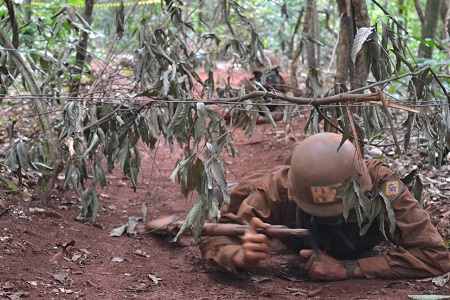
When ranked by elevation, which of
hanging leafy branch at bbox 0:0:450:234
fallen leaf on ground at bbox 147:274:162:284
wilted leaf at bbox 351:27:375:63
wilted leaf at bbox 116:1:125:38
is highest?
wilted leaf at bbox 351:27:375:63

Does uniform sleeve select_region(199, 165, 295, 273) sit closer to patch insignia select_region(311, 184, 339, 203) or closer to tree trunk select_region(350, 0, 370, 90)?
patch insignia select_region(311, 184, 339, 203)

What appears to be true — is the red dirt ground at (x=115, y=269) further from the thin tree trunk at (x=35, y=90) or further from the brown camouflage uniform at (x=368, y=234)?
the thin tree trunk at (x=35, y=90)

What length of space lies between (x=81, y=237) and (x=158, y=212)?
3.87ft

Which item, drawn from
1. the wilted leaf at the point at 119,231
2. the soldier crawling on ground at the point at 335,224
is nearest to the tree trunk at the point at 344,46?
the soldier crawling on ground at the point at 335,224

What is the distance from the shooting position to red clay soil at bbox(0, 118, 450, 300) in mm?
3729

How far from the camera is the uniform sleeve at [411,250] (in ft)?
12.9

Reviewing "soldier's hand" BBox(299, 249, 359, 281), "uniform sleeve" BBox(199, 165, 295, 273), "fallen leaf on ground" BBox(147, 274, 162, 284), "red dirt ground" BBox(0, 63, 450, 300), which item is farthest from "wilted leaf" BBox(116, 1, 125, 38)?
"soldier's hand" BBox(299, 249, 359, 281)

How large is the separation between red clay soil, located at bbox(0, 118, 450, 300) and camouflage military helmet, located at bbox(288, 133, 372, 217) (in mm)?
494

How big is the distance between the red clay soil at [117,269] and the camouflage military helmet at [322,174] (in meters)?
0.49

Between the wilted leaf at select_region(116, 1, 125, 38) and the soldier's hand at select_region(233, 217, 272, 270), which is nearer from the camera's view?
the soldier's hand at select_region(233, 217, 272, 270)

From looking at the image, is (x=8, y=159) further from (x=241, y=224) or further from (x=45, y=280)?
(x=241, y=224)

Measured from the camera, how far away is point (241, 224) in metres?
4.32

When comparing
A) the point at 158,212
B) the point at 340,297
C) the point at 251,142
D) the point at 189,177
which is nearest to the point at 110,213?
the point at 158,212

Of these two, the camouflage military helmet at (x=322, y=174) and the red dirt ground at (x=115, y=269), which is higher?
the camouflage military helmet at (x=322, y=174)
